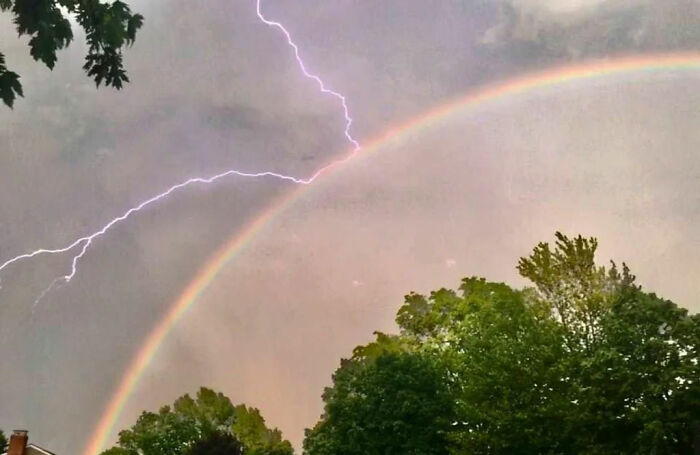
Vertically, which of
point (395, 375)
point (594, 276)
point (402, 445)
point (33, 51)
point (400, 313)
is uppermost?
point (400, 313)

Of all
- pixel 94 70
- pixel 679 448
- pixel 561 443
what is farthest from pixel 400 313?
pixel 94 70

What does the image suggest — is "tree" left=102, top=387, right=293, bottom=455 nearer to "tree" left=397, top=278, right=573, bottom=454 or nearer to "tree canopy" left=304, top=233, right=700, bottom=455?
"tree canopy" left=304, top=233, right=700, bottom=455

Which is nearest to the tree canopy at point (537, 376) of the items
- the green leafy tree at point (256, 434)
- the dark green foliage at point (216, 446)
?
the dark green foliage at point (216, 446)

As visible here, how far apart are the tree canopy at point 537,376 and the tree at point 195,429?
17236mm

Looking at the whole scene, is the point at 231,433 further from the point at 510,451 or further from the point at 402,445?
the point at 510,451

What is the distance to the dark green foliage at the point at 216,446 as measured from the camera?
168 ft

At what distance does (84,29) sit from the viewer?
841 centimetres

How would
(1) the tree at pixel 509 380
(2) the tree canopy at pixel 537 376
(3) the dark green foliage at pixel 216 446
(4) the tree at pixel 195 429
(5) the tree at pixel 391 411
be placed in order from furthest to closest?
(4) the tree at pixel 195 429 → (3) the dark green foliage at pixel 216 446 → (5) the tree at pixel 391 411 → (1) the tree at pixel 509 380 → (2) the tree canopy at pixel 537 376

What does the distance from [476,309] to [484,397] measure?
913cm

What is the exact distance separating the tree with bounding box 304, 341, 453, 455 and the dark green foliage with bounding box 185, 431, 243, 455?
14.6 meters

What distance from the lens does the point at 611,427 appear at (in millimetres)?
26625

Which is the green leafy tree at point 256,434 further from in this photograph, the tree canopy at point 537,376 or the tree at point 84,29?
the tree at point 84,29

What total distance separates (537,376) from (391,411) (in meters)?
9.61

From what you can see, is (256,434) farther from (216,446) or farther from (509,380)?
(509,380)
